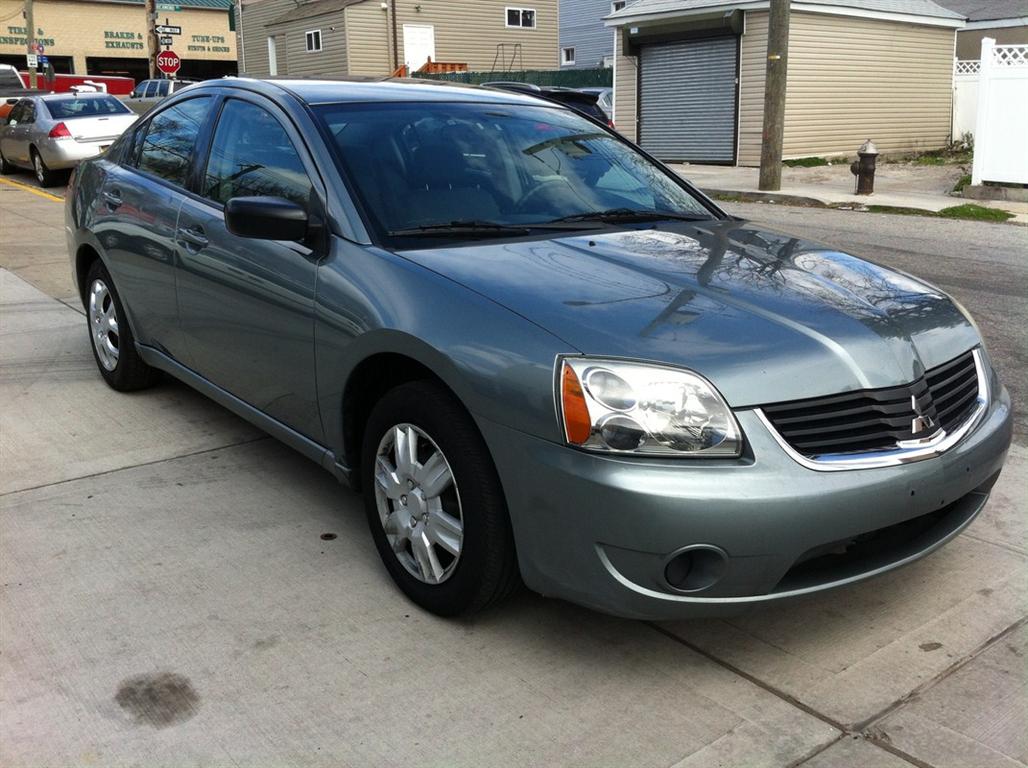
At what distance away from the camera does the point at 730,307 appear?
2.97 metres

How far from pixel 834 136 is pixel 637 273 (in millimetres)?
20625

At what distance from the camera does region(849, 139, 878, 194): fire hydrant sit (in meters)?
15.2

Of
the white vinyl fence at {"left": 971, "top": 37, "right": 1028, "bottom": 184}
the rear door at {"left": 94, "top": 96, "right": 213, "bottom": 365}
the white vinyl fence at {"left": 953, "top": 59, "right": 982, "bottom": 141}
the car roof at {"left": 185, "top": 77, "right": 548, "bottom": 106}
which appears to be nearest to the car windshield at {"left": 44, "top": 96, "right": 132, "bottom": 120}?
the rear door at {"left": 94, "top": 96, "right": 213, "bottom": 365}

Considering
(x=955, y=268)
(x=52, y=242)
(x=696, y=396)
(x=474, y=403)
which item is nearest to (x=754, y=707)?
(x=696, y=396)

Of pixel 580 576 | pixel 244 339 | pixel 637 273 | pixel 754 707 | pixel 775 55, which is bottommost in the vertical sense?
pixel 754 707

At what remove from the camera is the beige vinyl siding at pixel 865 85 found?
21.2 m

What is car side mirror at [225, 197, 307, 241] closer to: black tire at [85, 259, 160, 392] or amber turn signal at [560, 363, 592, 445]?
amber turn signal at [560, 363, 592, 445]

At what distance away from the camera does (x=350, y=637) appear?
3.14m

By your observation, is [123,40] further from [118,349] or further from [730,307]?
[730,307]

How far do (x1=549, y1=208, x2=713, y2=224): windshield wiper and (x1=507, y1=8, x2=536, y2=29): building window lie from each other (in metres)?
36.4

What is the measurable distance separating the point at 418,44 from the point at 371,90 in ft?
108

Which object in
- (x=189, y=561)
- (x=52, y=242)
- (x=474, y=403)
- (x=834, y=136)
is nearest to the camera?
(x=474, y=403)

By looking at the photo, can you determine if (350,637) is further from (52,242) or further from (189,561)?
(52,242)

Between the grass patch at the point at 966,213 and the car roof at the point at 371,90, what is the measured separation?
1001 cm
